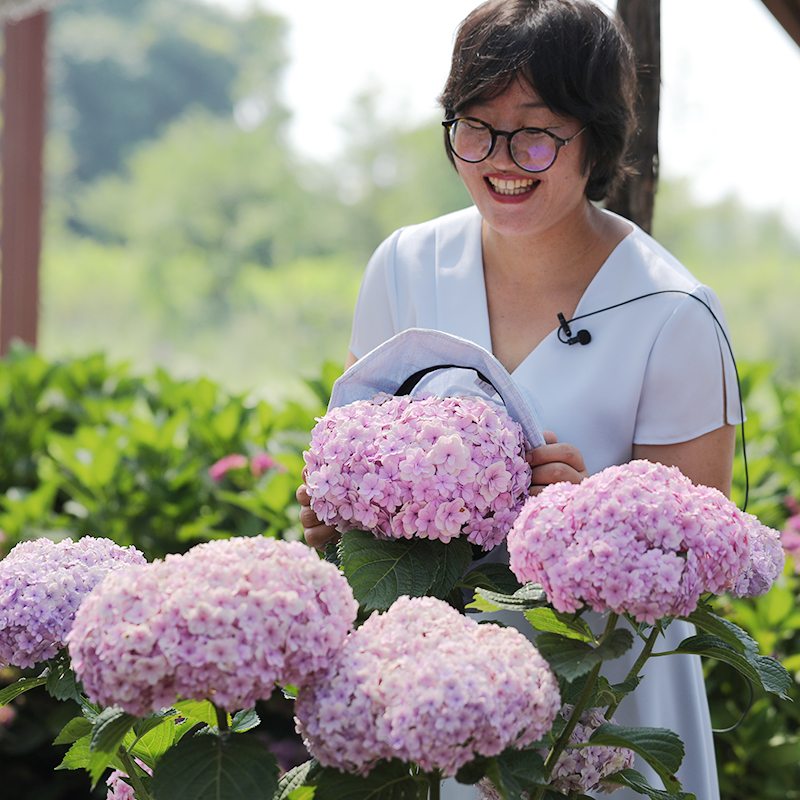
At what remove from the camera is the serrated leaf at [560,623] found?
3.20 feet

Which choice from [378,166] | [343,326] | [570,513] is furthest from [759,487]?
[378,166]

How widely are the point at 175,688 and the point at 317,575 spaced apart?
17 centimetres

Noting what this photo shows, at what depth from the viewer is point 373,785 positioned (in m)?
0.88

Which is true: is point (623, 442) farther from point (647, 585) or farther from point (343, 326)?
point (343, 326)

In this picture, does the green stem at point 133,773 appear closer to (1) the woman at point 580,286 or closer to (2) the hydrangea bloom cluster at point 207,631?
(2) the hydrangea bloom cluster at point 207,631

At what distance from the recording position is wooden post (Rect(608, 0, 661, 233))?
2.25 m

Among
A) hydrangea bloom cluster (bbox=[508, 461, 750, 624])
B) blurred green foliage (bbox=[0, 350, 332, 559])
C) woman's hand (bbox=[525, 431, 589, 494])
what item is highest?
hydrangea bloom cluster (bbox=[508, 461, 750, 624])

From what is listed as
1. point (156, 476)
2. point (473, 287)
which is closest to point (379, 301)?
point (473, 287)

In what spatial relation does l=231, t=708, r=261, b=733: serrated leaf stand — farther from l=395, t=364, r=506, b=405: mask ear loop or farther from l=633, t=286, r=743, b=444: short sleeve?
l=633, t=286, r=743, b=444: short sleeve

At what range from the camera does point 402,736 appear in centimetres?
78

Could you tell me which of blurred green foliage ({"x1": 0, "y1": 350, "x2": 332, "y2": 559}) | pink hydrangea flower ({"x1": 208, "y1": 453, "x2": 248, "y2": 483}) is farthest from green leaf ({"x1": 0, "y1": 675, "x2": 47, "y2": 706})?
pink hydrangea flower ({"x1": 208, "y1": 453, "x2": 248, "y2": 483})

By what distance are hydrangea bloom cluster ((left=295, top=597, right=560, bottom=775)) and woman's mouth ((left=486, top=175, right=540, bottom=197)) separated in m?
0.93

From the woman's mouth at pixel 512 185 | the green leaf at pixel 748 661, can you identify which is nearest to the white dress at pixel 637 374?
the woman's mouth at pixel 512 185

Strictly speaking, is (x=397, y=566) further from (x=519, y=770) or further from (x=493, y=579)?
(x=519, y=770)
